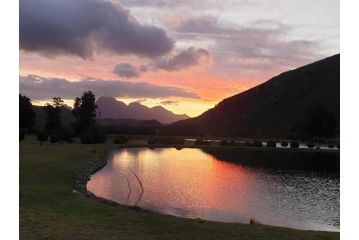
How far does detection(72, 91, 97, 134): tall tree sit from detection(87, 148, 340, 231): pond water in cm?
7201

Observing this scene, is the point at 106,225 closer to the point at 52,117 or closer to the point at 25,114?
the point at 25,114

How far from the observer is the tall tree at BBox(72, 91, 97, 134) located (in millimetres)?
120125

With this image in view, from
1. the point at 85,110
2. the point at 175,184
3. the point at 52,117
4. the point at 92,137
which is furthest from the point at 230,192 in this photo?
the point at 52,117

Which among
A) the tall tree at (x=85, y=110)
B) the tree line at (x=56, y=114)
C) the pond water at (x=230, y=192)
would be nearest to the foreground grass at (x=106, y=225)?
the pond water at (x=230, y=192)

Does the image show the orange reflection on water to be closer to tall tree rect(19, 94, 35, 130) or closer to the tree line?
the tree line

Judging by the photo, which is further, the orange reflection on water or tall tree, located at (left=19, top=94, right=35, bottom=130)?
tall tree, located at (left=19, top=94, right=35, bottom=130)

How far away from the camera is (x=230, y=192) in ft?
111

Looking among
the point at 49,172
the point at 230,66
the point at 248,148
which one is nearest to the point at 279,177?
the point at 230,66

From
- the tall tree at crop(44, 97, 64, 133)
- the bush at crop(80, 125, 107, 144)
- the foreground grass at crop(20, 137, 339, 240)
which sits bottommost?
the foreground grass at crop(20, 137, 339, 240)

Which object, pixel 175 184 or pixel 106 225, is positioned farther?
pixel 175 184

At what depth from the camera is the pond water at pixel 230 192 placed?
→ 25344 mm

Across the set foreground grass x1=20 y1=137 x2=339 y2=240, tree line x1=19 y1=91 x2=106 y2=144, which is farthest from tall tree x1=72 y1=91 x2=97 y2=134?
foreground grass x1=20 y1=137 x2=339 y2=240

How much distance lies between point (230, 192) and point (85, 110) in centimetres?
9481

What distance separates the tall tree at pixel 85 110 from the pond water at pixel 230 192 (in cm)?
7201
